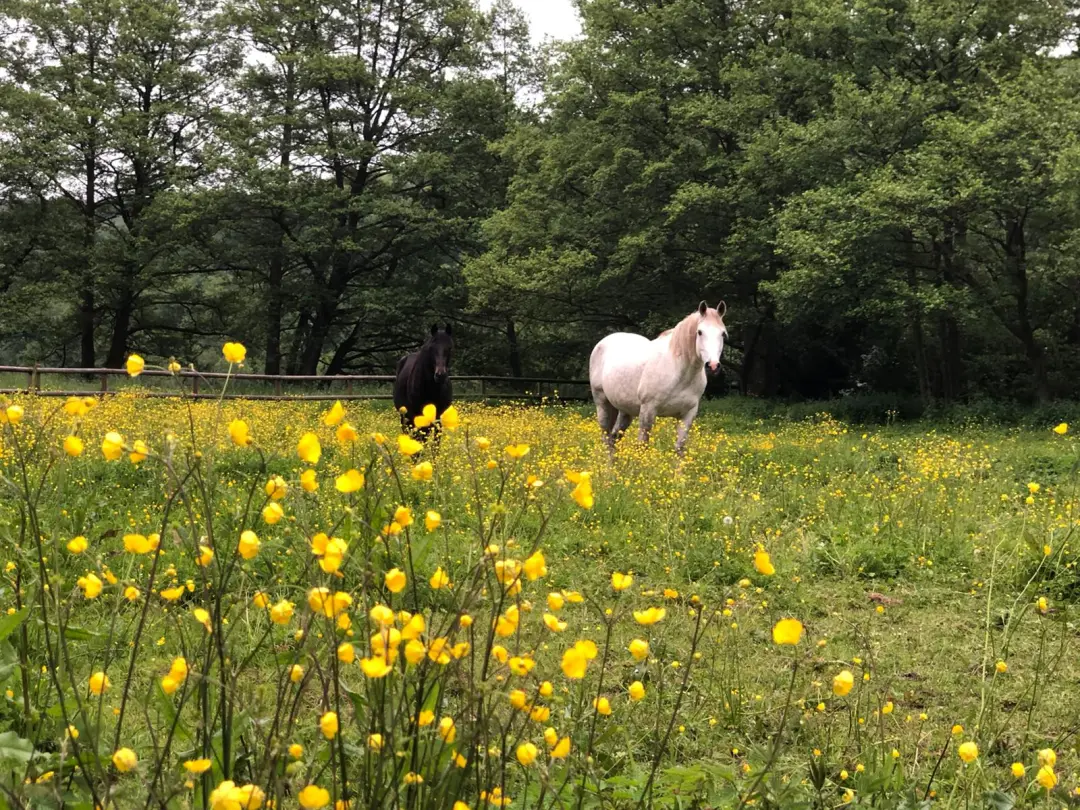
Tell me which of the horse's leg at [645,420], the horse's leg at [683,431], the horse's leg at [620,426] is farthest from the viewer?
the horse's leg at [620,426]

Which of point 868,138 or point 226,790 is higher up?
point 868,138

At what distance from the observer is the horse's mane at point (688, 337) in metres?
8.45

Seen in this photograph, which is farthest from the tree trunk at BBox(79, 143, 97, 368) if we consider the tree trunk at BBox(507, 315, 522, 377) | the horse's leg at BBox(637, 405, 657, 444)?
the horse's leg at BBox(637, 405, 657, 444)

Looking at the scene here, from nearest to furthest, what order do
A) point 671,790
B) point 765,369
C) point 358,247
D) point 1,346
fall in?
point 671,790, point 765,369, point 358,247, point 1,346

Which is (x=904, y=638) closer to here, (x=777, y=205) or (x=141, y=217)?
(x=777, y=205)

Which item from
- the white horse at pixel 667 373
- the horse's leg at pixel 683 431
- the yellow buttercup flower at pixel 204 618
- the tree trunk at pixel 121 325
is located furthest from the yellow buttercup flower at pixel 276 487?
the tree trunk at pixel 121 325

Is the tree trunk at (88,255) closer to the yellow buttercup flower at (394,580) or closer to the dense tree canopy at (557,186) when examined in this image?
the dense tree canopy at (557,186)

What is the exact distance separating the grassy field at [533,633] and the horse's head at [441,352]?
61.0 inches

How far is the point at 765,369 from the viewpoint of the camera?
2278cm

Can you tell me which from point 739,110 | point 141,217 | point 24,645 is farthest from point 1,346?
point 24,645

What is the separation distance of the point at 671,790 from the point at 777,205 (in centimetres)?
1909

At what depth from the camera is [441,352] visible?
32.3ft

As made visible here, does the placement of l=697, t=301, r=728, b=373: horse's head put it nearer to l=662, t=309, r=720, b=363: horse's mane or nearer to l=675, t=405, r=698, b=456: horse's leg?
l=662, t=309, r=720, b=363: horse's mane

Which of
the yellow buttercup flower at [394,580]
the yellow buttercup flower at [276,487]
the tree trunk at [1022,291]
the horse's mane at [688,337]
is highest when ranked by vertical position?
the tree trunk at [1022,291]
